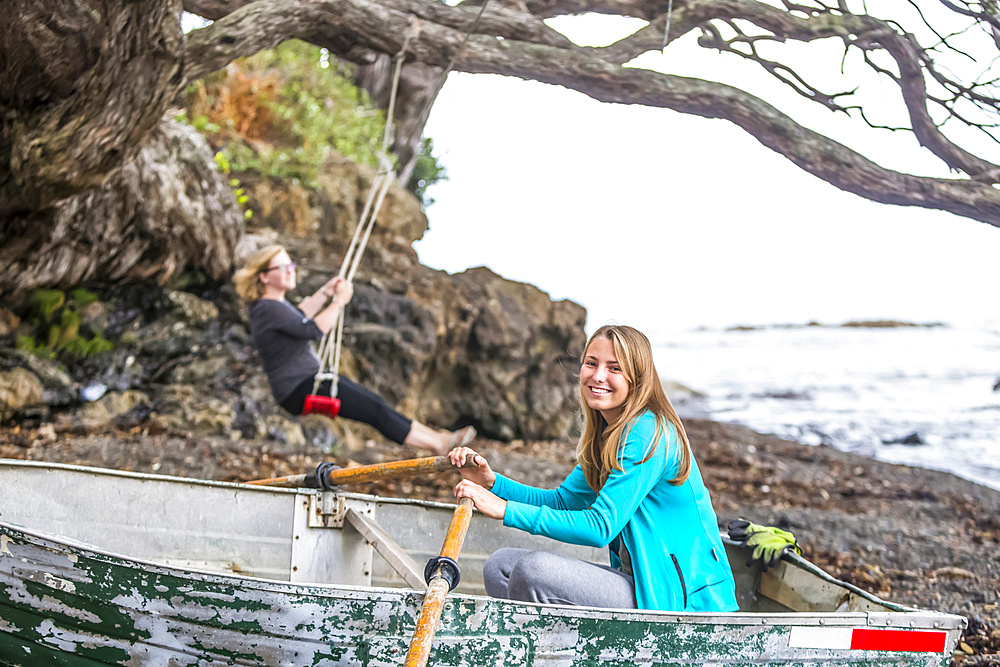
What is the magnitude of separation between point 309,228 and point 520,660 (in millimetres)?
8446

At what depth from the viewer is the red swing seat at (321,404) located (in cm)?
520

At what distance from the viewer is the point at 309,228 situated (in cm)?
1023

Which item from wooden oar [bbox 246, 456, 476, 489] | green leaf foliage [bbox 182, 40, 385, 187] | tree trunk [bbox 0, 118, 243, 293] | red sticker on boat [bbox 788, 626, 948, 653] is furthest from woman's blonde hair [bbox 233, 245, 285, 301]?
green leaf foliage [bbox 182, 40, 385, 187]

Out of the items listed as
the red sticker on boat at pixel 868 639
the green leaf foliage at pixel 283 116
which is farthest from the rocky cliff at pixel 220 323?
the red sticker on boat at pixel 868 639

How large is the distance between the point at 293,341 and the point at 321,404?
490 mm

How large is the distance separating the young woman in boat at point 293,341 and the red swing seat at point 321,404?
12cm

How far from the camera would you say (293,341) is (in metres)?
5.34

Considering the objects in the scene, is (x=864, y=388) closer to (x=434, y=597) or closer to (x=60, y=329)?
(x=60, y=329)

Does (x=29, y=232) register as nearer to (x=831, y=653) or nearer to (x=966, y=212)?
(x=831, y=653)

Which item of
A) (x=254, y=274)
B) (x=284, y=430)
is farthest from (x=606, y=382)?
(x=284, y=430)

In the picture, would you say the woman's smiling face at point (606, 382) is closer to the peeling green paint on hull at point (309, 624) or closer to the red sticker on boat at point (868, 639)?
the peeling green paint on hull at point (309, 624)

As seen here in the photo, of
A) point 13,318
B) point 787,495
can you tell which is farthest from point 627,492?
point 13,318

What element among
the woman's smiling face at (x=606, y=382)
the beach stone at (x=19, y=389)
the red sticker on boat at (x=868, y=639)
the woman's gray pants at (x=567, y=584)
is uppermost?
the woman's smiling face at (x=606, y=382)

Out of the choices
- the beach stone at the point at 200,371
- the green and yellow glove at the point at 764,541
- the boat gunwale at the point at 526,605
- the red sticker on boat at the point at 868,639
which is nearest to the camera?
the boat gunwale at the point at 526,605
